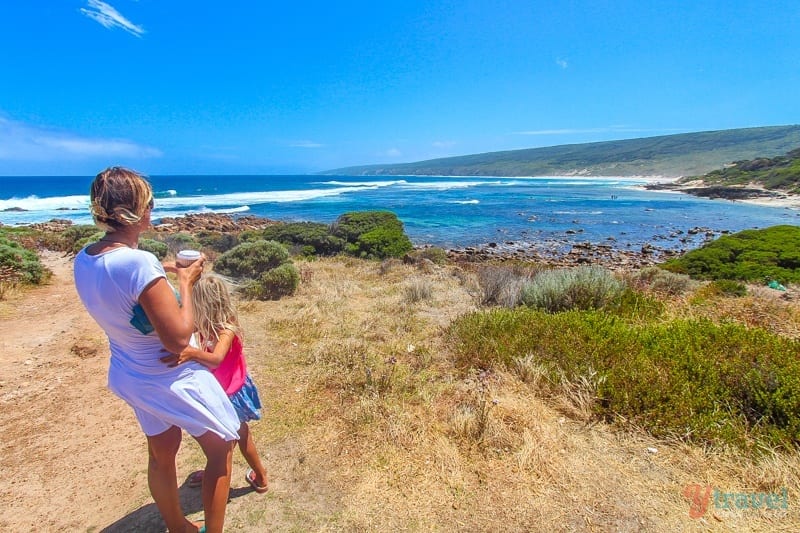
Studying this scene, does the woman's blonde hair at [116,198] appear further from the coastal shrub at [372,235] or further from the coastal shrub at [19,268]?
the coastal shrub at [372,235]

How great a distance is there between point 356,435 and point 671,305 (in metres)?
5.82

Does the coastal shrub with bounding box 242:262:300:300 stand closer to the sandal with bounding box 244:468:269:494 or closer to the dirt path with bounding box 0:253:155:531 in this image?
the dirt path with bounding box 0:253:155:531

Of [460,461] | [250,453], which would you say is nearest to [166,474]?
[250,453]

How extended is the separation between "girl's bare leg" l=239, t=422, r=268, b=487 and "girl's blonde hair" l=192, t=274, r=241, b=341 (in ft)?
2.34

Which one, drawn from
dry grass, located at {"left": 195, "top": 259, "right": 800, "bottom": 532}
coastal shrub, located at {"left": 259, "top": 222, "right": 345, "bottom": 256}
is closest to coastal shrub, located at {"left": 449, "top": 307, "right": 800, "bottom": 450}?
dry grass, located at {"left": 195, "top": 259, "right": 800, "bottom": 532}

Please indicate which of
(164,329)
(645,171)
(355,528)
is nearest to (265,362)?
(355,528)

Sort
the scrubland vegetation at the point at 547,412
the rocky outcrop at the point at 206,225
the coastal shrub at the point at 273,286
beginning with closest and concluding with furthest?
the scrubland vegetation at the point at 547,412 → the coastal shrub at the point at 273,286 → the rocky outcrop at the point at 206,225

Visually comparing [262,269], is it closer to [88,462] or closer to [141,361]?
[88,462]

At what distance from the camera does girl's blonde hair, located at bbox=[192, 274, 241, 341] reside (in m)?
1.98

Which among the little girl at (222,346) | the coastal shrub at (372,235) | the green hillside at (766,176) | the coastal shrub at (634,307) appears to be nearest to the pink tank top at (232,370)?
the little girl at (222,346)

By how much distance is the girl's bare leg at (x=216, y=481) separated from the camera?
1.91 m

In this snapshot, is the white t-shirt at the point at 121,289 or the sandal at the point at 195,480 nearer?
the white t-shirt at the point at 121,289

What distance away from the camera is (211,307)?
2000 millimetres

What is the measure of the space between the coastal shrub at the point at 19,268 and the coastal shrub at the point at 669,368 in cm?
852
